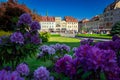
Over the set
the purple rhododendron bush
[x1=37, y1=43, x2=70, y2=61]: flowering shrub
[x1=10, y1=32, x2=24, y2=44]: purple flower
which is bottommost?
[x1=37, y1=43, x2=70, y2=61]: flowering shrub

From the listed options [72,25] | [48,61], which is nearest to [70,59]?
[48,61]

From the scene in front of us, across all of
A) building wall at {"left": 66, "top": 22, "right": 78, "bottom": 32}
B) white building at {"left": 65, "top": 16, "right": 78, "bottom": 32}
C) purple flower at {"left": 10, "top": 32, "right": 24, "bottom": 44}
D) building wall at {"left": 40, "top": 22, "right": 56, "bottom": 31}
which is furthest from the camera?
building wall at {"left": 66, "top": 22, "right": 78, "bottom": 32}

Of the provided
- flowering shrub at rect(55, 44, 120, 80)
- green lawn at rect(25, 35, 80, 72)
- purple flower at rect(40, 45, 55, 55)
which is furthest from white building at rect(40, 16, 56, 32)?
flowering shrub at rect(55, 44, 120, 80)

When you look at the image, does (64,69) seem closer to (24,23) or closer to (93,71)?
(93,71)

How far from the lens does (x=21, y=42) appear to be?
3537 millimetres

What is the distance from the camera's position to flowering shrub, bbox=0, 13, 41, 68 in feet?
11.7

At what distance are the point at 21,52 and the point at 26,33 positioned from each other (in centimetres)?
46

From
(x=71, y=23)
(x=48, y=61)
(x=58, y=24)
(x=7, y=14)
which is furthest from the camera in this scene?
(x=71, y=23)

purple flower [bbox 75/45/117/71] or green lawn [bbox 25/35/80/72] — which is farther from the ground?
purple flower [bbox 75/45/117/71]

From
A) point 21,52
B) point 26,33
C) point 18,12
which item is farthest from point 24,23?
point 18,12

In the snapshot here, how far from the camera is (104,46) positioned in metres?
2.83

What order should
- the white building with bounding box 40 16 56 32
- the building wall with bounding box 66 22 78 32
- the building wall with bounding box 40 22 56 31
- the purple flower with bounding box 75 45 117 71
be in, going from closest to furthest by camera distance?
the purple flower with bounding box 75 45 117 71
the white building with bounding box 40 16 56 32
the building wall with bounding box 40 22 56 31
the building wall with bounding box 66 22 78 32

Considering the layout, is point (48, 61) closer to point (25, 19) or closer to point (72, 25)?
point (25, 19)

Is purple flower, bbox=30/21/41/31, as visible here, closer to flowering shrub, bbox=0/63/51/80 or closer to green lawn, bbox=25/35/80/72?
green lawn, bbox=25/35/80/72
